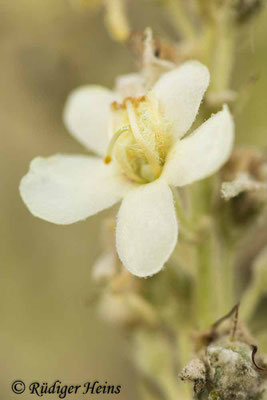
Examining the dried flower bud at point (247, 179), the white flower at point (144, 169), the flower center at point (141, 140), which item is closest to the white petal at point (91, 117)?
the white flower at point (144, 169)

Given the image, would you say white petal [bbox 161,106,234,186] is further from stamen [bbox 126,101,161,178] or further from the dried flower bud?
the dried flower bud

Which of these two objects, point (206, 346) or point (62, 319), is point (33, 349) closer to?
point (62, 319)

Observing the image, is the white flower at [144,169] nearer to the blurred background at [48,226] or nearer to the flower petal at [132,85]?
the flower petal at [132,85]

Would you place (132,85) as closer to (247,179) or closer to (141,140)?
(141,140)

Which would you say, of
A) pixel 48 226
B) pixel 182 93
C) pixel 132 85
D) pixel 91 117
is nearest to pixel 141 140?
pixel 182 93

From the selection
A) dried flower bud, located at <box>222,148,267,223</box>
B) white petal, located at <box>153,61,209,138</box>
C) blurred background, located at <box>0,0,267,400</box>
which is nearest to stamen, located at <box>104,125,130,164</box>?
white petal, located at <box>153,61,209,138</box>
